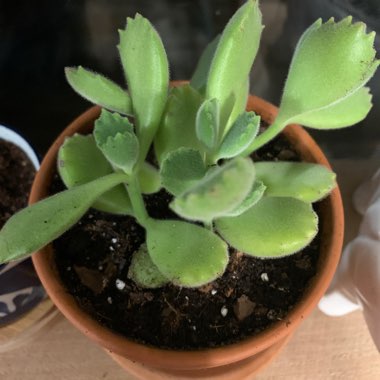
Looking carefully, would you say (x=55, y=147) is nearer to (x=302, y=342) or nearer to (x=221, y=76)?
(x=221, y=76)

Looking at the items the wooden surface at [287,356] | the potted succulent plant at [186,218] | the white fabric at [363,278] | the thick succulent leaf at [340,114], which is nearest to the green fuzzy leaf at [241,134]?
the potted succulent plant at [186,218]

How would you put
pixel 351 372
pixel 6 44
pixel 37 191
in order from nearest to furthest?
pixel 37 191 < pixel 351 372 < pixel 6 44

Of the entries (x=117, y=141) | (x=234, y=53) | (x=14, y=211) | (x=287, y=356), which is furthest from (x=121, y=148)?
(x=287, y=356)

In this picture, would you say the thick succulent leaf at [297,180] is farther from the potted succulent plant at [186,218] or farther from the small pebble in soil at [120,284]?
the small pebble in soil at [120,284]

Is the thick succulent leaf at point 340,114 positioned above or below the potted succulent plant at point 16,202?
above

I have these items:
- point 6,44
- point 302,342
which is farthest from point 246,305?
point 6,44

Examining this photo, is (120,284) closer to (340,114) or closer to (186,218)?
(186,218)
